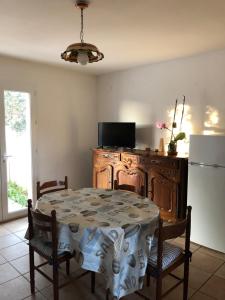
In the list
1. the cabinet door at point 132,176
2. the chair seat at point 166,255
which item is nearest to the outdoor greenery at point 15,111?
the cabinet door at point 132,176

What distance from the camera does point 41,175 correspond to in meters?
4.31

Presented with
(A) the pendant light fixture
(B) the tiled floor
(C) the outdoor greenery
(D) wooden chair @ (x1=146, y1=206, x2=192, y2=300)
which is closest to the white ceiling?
(A) the pendant light fixture

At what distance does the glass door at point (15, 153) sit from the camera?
383 cm

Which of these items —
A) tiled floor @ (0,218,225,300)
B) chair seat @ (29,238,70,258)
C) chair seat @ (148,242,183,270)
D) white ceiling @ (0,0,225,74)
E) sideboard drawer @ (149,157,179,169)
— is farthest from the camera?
sideboard drawer @ (149,157,179,169)

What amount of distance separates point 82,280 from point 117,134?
7.86 ft

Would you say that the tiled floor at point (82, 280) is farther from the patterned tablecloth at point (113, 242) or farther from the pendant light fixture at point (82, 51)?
the pendant light fixture at point (82, 51)

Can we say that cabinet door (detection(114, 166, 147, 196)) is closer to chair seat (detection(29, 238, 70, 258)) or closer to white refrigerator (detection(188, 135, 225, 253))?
white refrigerator (detection(188, 135, 225, 253))

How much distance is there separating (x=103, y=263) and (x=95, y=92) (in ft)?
12.6

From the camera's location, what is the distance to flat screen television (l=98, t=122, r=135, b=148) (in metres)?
4.16

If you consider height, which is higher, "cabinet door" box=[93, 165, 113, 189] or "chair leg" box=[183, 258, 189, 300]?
"cabinet door" box=[93, 165, 113, 189]

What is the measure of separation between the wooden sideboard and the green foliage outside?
136 cm

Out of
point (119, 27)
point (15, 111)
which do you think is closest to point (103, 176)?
point (15, 111)

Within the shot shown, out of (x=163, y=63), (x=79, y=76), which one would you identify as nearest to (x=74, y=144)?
(x=79, y=76)

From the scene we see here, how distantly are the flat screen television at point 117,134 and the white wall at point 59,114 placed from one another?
649 millimetres
